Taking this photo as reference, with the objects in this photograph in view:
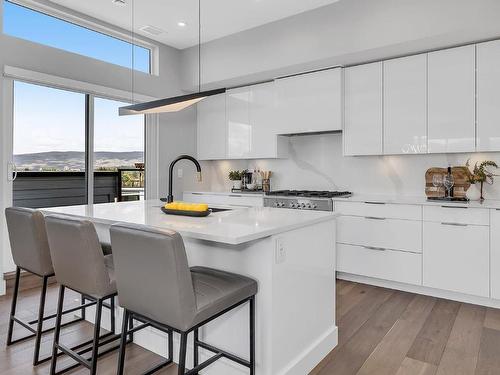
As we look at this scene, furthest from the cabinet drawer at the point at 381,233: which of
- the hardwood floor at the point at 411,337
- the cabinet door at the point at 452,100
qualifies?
the cabinet door at the point at 452,100

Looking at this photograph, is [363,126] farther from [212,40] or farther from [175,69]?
[175,69]

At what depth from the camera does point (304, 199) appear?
401cm

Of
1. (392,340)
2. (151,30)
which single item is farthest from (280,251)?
(151,30)

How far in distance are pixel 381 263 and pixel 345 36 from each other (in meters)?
2.34

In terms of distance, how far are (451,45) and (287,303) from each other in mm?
2997

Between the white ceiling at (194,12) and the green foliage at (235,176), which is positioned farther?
the green foliage at (235,176)

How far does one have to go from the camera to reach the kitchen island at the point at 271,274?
6.01 ft

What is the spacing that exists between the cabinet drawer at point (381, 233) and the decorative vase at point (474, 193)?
0.80 m

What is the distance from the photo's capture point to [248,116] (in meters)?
4.85

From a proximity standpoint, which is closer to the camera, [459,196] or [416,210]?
[416,210]

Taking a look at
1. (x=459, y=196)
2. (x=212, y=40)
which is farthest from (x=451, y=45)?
(x=212, y=40)

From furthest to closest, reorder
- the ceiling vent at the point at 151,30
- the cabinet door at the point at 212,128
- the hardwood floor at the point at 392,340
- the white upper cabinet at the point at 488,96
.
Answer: the cabinet door at the point at 212,128, the ceiling vent at the point at 151,30, the white upper cabinet at the point at 488,96, the hardwood floor at the point at 392,340

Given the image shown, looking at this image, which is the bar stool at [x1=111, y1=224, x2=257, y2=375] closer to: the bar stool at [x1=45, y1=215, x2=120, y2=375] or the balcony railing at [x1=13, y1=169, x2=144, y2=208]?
the bar stool at [x1=45, y1=215, x2=120, y2=375]

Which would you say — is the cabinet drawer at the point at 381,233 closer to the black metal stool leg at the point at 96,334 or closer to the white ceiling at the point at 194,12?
the white ceiling at the point at 194,12
